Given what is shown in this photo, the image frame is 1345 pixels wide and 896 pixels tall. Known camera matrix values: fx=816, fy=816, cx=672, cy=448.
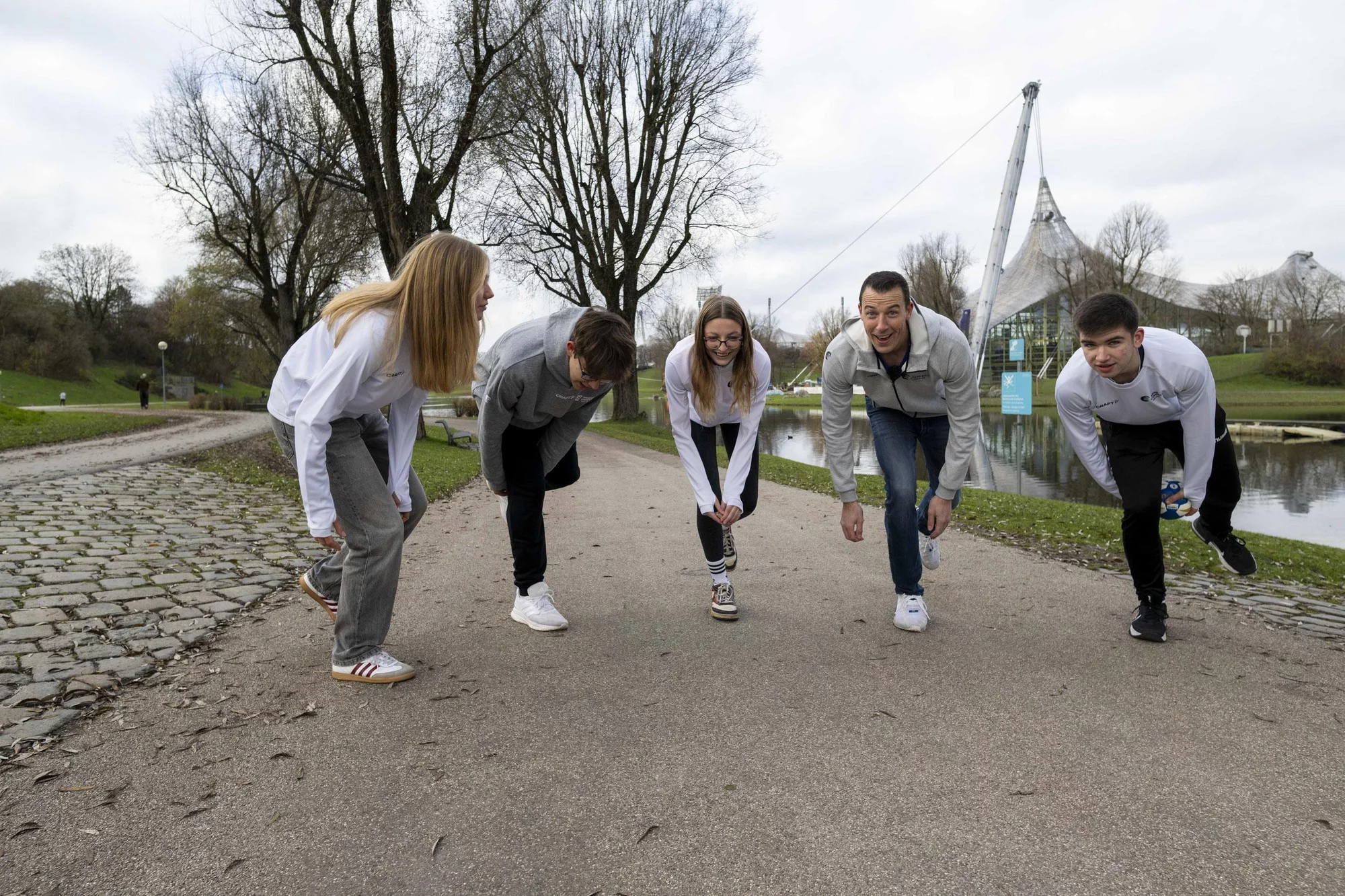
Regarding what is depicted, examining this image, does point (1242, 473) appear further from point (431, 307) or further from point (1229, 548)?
point (431, 307)

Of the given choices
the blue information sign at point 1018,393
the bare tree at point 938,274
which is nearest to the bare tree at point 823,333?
the bare tree at point 938,274

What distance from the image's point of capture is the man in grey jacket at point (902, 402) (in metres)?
4.33

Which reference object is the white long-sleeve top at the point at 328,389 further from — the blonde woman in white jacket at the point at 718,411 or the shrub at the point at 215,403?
the shrub at the point at 215,403

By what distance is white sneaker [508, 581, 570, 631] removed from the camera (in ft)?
14.5

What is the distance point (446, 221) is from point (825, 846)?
22409 mm

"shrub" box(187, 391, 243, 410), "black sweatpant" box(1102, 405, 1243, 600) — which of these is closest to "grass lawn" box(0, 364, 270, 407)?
"shrub" box(187, 391, 243, 410)

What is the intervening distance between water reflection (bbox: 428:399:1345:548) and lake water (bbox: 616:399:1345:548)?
0.02 m

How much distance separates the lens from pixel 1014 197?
76.1ft

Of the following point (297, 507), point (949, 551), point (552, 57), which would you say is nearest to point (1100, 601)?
point (949, 551)

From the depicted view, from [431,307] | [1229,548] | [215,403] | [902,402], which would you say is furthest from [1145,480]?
[215,403]

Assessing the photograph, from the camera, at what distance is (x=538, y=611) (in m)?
4.48

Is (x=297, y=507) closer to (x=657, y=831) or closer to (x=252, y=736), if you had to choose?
(x=252, y=736)

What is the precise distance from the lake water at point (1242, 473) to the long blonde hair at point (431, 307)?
4061 mm

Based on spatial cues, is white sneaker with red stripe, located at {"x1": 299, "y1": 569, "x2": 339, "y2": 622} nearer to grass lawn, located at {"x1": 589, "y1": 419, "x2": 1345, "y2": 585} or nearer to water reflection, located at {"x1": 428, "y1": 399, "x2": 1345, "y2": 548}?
grass lawn, located at {"x1": 589, "y1": 419, "x2": 1345, "y2": 585}
